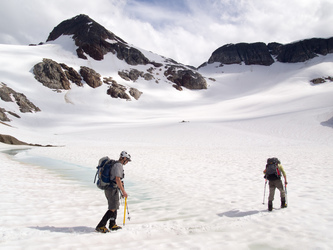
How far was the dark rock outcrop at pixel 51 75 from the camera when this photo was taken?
81.4 metres

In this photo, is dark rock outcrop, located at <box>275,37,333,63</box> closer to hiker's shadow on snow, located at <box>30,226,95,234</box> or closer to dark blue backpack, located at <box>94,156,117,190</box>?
dark blue backpack, located at <box>94,156,117,190</box>

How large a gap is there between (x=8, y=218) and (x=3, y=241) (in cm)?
183

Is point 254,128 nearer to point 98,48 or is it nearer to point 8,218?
point 8,218

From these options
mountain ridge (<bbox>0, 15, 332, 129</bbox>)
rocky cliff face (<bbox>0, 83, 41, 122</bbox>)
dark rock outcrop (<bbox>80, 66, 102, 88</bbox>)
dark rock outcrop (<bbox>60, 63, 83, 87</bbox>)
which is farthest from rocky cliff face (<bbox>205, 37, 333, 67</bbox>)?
rocky cliff face (<bbox>0, 83, 41, 122</bbox>)

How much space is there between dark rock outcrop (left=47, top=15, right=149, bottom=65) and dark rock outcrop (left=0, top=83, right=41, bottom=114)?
46351 millimetres

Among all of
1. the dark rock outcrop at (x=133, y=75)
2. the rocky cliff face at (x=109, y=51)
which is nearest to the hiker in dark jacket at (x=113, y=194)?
the rocky cliff face at (x=109, y=51)

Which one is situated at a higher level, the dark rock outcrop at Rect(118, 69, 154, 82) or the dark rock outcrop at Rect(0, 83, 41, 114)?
the dark rock outcrop at Rect(118, 69, 154, 82)

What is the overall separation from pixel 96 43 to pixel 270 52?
123 m

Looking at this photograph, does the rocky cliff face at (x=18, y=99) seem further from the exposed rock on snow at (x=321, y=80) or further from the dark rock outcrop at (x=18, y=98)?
the exposed rock on snow at (x=321, y=80)

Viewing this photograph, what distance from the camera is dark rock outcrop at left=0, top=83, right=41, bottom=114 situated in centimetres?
6303

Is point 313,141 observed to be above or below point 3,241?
above

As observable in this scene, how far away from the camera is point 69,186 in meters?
10.8

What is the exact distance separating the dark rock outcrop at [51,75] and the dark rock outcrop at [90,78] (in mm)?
7688

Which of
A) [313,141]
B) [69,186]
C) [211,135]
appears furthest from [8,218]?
[313,141]
